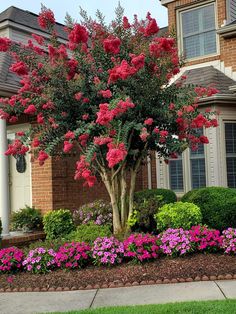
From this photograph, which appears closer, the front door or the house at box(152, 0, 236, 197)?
the front door

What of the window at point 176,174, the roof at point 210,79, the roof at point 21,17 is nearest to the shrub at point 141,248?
the window at point 176,174

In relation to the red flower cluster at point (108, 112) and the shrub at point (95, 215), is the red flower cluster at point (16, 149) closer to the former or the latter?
the red flower cluster at point (108, 112)

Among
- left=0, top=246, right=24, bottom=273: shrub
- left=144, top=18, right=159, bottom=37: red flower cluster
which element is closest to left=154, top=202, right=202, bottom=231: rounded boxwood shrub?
left=0, top=246, right=24, bottom=273: shrub

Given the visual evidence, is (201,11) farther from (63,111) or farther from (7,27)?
(63,111)

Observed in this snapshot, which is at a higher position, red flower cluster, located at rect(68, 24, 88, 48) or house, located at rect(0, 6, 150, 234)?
red flower cluster, located at rect(68, 24, 88, 48)

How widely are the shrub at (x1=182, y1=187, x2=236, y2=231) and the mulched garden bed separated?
1.55 metres

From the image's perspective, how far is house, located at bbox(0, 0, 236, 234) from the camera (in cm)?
912

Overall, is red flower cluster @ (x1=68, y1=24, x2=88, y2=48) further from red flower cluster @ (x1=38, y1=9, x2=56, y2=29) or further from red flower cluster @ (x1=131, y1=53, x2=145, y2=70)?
red flower cluster @ (x1=131, y1=53, x2=145, y2=70)

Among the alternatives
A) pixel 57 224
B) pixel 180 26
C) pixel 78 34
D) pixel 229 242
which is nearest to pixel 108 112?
pixel 78 34

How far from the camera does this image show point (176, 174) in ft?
37.8

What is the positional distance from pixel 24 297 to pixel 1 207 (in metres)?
3.17

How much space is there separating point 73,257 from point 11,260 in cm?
96

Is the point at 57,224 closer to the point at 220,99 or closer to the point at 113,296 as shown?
the point at 113,296

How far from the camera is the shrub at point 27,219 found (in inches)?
346
